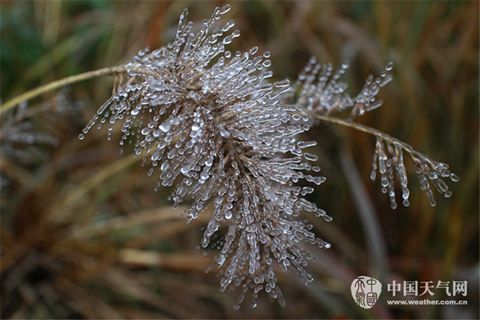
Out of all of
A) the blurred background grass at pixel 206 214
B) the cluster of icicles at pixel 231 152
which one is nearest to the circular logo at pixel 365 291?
the blurred background grass at pixel 206 214

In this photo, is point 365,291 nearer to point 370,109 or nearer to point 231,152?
point 370,109

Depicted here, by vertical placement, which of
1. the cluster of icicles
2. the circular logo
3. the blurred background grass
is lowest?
the cluster of icicles

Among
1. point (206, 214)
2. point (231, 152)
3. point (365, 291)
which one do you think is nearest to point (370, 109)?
point (231, 152)

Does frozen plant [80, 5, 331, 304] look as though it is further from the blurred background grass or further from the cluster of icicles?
the blurred background grass

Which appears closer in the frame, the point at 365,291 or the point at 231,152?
the point at 231,152

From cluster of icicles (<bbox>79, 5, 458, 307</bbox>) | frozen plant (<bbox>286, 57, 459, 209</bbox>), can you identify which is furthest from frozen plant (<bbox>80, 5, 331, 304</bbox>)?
frozen plant (<bbox>286, 57, 459, 209</bbox>)

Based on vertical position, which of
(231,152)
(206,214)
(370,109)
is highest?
(206,214)

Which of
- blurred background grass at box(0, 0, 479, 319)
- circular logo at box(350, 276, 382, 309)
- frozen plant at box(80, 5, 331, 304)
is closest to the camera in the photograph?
frozen plant at box(80, 5, 331, 304)

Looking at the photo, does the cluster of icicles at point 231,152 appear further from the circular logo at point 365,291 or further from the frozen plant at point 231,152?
the circular logo at point 365,291
